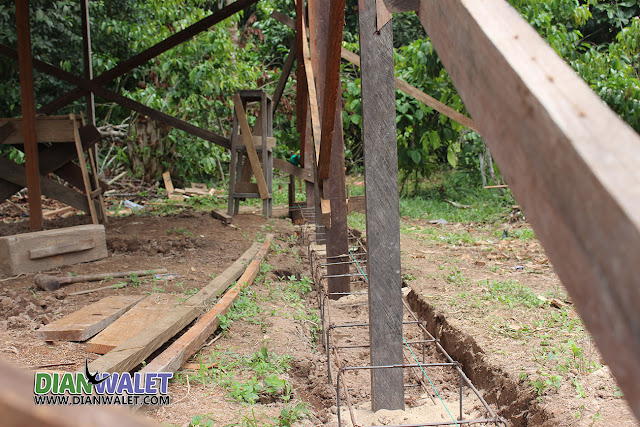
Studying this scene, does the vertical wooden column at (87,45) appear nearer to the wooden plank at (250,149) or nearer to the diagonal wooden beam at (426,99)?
the wooden plank at (250,149)

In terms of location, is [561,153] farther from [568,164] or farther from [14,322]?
[14,322]

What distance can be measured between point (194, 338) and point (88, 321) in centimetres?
68

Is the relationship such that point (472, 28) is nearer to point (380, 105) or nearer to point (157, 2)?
point (380, 105)

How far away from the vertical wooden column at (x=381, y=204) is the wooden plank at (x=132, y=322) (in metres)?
1.40

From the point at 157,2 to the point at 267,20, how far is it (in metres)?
5.40

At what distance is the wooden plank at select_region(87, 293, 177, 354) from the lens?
2.95 meters

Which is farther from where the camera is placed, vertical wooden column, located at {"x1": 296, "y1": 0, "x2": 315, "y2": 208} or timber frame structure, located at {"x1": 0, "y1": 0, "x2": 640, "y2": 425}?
vertical wooden column, located at {"x1": 296, "y1": 0, "x2": 315, "y2": 208}

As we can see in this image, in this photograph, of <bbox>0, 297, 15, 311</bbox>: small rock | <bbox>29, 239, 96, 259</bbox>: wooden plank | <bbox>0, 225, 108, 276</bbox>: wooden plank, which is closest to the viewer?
<bbox>0, 297, 15, 311</bbox>: small rock

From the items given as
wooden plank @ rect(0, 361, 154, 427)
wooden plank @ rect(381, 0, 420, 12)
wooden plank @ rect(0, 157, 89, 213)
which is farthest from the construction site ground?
wooden plank @ rect(0, 361, 154, 427)

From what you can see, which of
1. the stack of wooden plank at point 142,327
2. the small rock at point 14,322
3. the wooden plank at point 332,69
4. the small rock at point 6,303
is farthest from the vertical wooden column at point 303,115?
the small rock at point 14,322

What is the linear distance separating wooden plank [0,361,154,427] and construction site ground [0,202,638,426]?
6.70ft

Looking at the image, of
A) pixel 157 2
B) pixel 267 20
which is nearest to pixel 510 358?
Answer: pixel 157 2

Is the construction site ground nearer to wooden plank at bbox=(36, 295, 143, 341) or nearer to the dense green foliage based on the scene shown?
wooden plank at bbox=(36, 295, 143, 341)
